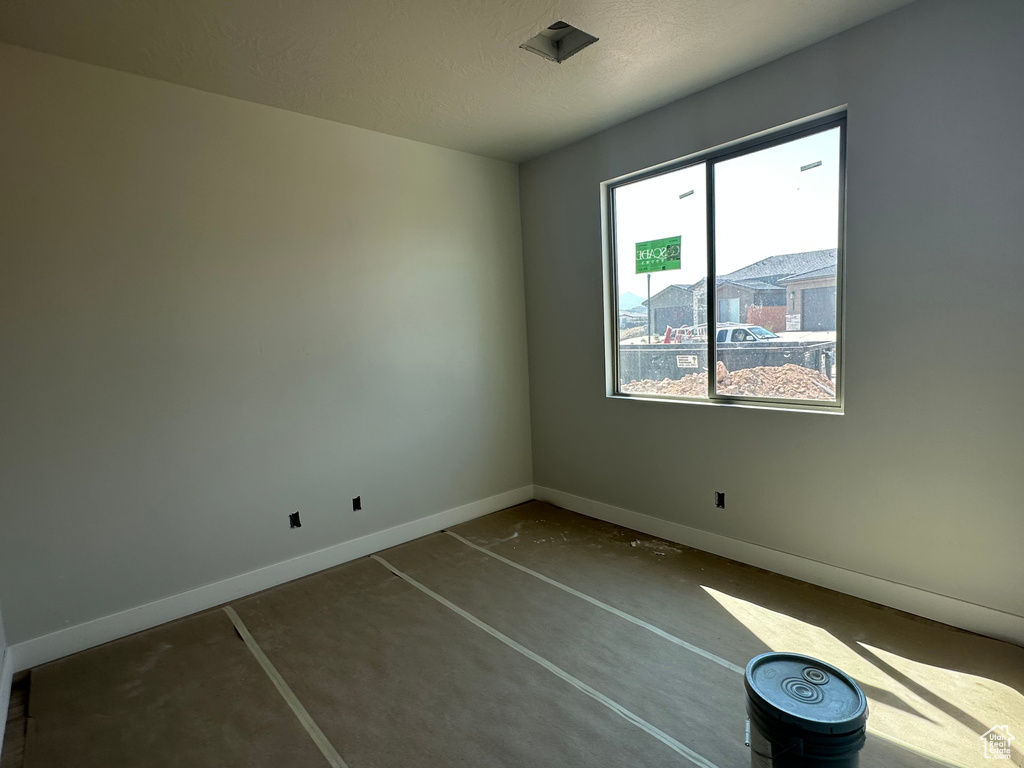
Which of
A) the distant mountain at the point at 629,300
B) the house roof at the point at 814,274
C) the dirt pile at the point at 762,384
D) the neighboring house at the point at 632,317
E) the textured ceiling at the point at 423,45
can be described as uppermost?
the textured ceiling at the point at 423,45

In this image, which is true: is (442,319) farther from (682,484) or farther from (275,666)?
(275,666)

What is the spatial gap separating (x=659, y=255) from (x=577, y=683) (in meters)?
2.86

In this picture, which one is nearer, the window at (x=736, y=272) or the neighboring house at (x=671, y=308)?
the window at (x=736, y=272)

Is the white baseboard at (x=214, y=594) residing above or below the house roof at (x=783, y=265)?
below

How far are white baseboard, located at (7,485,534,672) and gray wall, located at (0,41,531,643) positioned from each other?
7cm

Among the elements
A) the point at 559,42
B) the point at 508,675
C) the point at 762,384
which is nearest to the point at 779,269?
the point at 762,384

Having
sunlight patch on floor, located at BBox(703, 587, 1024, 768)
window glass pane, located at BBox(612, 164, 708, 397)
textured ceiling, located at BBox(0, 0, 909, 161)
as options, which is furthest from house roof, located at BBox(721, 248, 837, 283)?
sunlight patch on floor, located at BBox(703, 587, 1024, 768)

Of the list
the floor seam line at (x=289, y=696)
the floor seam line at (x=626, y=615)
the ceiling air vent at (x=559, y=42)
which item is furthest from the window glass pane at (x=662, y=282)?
the floor seam line at (x=289, y=696)

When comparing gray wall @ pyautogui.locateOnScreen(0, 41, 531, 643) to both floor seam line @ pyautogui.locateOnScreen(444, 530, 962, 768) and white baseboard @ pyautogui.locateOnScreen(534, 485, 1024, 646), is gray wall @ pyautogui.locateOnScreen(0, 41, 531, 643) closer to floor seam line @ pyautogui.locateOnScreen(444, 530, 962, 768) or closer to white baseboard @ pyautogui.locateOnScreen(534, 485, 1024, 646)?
floor seam line @ pyautogui.locateOnScreen(444, 530, 962, 768)

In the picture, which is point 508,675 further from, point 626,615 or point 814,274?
point 814,274

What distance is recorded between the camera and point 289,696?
237 centimetres

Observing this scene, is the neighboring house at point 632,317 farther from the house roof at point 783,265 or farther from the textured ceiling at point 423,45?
the textured ceiling at point 423,45

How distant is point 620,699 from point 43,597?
294cm

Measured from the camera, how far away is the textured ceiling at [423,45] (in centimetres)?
237
